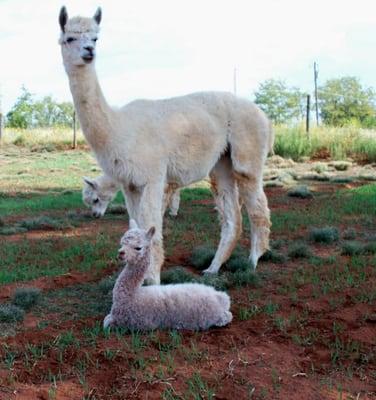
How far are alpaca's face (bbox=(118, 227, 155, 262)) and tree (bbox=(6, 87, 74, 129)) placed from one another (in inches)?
1722

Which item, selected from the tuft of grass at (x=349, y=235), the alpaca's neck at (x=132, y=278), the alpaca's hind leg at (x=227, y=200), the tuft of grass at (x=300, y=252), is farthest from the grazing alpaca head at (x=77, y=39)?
the tuft of grass at (x=349, y=235)

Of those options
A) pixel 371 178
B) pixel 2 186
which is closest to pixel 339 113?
pixel 371 178

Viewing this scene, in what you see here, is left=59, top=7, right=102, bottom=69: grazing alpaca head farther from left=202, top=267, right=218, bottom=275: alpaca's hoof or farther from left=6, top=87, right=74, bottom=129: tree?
left=6, top=87, right=74, bottom=129: tree

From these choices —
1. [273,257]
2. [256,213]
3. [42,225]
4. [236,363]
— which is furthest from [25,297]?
[42,225]

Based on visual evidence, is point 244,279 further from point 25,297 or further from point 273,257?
point 25,297

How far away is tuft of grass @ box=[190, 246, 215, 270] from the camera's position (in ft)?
24.0

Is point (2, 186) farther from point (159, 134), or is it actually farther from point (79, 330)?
point (79, 330)

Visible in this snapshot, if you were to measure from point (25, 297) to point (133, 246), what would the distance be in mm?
1433

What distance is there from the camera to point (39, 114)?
52.8 metres

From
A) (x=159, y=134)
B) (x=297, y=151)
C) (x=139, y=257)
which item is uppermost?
(x=159, y=134)

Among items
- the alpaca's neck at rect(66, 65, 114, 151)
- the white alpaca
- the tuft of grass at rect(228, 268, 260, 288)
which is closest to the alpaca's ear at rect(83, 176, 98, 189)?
the white alpaca

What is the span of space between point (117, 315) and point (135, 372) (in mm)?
861

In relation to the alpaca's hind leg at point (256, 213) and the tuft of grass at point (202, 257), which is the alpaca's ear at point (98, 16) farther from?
the tuft of grass at point (202, 257)

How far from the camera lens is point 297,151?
24734 millimetres
